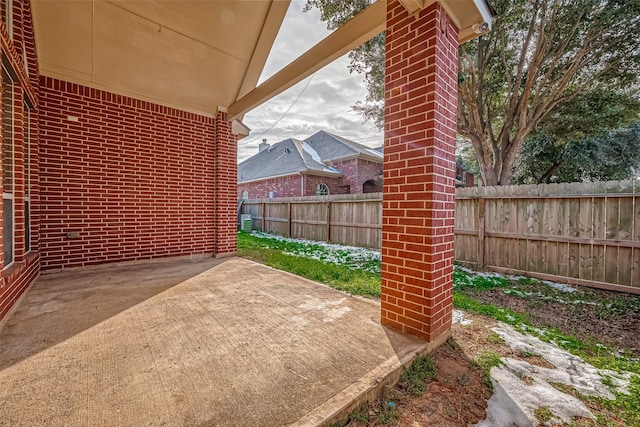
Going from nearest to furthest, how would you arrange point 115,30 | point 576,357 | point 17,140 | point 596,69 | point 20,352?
point 20,352
point 576,357
point 17,140
point 115,30
point 596,69

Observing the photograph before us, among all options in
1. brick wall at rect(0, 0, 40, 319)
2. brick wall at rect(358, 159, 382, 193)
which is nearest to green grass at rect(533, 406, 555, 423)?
brick wall at rect(0, 0, 40, 319)

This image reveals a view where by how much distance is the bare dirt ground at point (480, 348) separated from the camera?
5.22 feet

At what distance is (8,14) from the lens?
2.94m

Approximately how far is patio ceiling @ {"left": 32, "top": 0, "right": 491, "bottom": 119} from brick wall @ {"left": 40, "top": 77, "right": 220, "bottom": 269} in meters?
0.40

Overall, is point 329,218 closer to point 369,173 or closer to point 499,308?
point 499,308

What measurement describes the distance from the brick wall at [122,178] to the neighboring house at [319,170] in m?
10.7

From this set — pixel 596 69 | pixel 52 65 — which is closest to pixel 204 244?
pixel 52 65

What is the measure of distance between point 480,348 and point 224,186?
17.2 feet

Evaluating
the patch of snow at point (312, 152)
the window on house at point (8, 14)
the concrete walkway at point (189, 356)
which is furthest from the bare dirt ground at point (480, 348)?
the patch of snow at point (312, 152)

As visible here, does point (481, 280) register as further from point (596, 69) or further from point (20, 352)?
point (596, 69)

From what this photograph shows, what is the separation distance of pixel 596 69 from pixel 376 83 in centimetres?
555

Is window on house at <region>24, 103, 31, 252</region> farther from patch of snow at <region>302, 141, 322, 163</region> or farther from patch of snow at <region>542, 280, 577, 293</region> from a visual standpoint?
patch of snow at <region>302, 141, 322, 163</region>

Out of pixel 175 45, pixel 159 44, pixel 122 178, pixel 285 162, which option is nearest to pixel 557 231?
pixel 175 45

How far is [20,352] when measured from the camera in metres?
2.00
